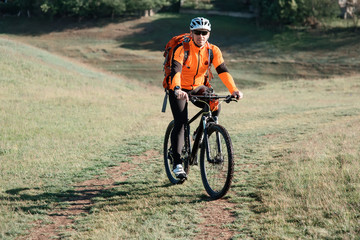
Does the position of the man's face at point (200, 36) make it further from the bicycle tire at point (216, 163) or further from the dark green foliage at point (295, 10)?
the dark green foliage at point (295, 10)

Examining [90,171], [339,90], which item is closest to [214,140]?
[90,171]

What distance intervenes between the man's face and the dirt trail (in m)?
2.65

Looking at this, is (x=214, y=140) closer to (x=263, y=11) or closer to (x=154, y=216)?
(x=154, y=216)

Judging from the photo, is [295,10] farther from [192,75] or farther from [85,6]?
[192,75]

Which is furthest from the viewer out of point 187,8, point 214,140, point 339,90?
point 187,8

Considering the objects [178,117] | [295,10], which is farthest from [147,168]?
[295,10]

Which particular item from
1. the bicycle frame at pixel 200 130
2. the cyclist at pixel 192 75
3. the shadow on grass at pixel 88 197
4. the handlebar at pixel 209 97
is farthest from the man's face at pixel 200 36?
the shadow on grass at pixel 88 197

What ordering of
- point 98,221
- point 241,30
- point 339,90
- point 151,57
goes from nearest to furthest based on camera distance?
point 98,221, point 339,90, point 151,57, point 241,30

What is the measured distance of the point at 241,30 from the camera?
58344 millimetres

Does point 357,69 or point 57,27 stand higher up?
point 57,27

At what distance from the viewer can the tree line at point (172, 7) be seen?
55.2m

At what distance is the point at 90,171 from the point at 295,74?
3649 centimetres

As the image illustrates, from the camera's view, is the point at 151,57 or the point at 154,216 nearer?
the point at 154,216

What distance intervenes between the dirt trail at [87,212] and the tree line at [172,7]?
53868 mm
